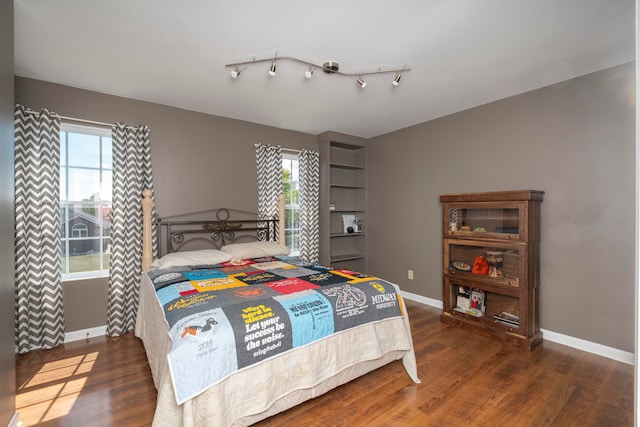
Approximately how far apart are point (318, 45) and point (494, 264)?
274 cm

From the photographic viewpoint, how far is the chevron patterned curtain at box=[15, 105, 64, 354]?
8.59 ft

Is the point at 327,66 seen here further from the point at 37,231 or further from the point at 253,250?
the point at 37,231

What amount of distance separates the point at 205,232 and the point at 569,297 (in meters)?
3.94

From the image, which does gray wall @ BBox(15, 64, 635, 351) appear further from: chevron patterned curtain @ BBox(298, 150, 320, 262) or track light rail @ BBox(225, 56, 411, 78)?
track light rail @ BBox(225, 56, 411, 78)

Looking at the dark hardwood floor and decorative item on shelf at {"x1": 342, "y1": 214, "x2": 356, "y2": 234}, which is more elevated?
decorative item on shelf at {"x1": 342, "y1": 214, "x2": 356, "y2": 234}

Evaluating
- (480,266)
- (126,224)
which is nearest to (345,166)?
(480,266)

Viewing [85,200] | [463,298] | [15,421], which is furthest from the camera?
[463,298]

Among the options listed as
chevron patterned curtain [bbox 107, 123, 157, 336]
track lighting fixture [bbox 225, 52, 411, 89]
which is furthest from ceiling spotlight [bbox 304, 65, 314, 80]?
chevron patterned curtain [bbox 107, 123, 157, 336]

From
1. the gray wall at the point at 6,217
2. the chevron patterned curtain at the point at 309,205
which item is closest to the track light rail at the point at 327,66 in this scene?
the gray wall at the point at 6,217

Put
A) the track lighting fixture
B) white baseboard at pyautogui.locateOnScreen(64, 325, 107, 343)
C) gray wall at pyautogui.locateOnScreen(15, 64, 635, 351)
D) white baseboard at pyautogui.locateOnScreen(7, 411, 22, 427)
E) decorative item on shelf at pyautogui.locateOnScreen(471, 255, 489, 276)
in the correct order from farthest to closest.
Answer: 1. decorative item on shelf at pyautogui.locateOnScreen(471, 255, 489, 276)
2. white baseboard at pyautogui.locateOnScreen(64, 325, 107, 343)
3. gray wall at pyautogui.locateOnScreen(15, 64, 635, 351)
4. the track lighting fixture
5. white baseboard at pyautogui.locateOnScreen(7, 411, 22, 427)

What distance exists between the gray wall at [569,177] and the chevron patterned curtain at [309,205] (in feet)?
5.42

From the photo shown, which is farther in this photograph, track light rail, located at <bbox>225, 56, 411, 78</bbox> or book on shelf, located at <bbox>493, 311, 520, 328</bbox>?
book on shelf, located at <bbox>493, 311, 520, 328</bbox>

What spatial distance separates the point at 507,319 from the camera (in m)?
2.99

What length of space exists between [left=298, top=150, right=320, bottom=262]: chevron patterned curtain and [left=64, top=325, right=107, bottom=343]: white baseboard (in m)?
2.50
